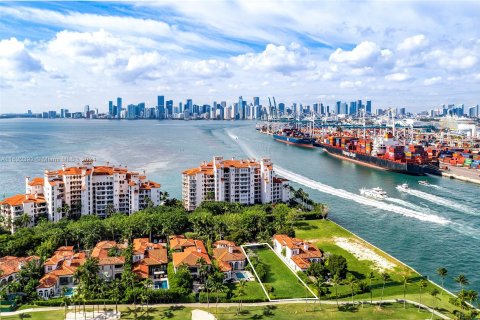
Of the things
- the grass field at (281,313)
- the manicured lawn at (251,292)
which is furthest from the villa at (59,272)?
the manicured lawn at (251,292)

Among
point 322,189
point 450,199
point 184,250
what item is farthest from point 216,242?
point 450,199

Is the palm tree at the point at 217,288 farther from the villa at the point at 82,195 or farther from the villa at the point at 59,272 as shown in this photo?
the villa at the point at 82,195

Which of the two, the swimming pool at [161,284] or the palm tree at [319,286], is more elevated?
the palm tree at [319,286]

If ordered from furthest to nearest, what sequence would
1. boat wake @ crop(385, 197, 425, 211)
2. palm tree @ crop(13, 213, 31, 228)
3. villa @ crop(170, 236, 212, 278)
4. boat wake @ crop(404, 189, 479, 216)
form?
boat wake @ crop(385, 197, 425, 211), boat wake @ crop(404, 189, 479, 216), palm tree @ crop(13, 213, 31, 228), villa @ crop(170, 236, 212, 278)

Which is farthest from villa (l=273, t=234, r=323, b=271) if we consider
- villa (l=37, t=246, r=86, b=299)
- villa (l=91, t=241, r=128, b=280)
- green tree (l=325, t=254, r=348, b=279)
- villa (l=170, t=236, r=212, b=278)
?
villa (l=37, t=246, r=86, b=299)

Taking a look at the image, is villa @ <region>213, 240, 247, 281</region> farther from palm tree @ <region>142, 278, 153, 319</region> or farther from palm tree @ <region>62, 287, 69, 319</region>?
palm tree @ <region>62, 287, 69, 319</region>

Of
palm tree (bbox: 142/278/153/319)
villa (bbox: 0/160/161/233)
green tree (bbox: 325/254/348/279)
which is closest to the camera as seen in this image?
palm tree (bbox: 142/278/153/319)

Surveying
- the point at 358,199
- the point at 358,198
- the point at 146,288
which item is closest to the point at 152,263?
the point at 146,288
